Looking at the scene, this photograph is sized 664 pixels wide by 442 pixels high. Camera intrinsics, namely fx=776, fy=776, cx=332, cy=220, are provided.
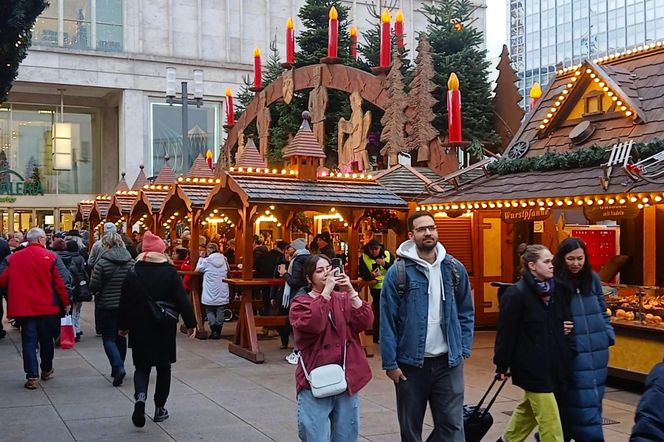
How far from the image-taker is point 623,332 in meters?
8.97

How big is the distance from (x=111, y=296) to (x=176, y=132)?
31.5m

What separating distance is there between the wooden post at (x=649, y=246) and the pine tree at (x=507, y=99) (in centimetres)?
563

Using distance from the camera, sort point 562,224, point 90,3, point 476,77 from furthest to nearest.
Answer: point 90,3, point 476,77, point 562,224

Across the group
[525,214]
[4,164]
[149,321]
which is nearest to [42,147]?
[4,164]

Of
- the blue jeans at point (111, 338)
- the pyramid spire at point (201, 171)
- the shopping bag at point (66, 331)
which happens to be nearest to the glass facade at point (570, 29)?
the pyramid spire at point (201, 171)

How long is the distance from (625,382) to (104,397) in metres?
6.05

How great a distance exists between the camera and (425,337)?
4965mm

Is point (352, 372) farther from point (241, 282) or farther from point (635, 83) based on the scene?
point (635, 83)

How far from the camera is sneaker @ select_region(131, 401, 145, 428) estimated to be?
22.8ft

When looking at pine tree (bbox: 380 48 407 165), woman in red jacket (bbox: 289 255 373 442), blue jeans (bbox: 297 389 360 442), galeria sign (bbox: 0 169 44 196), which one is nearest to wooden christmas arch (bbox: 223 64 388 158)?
pine tree (bbox: 380 48 407 165)

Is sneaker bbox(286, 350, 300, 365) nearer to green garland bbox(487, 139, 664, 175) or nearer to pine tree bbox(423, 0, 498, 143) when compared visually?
green garland bbox(487, 139, 664, 175)

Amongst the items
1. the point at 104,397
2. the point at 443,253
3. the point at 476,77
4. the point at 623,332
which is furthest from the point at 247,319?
the point at 476,77

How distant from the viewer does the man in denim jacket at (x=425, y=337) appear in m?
4.99

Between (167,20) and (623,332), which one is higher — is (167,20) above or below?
above
